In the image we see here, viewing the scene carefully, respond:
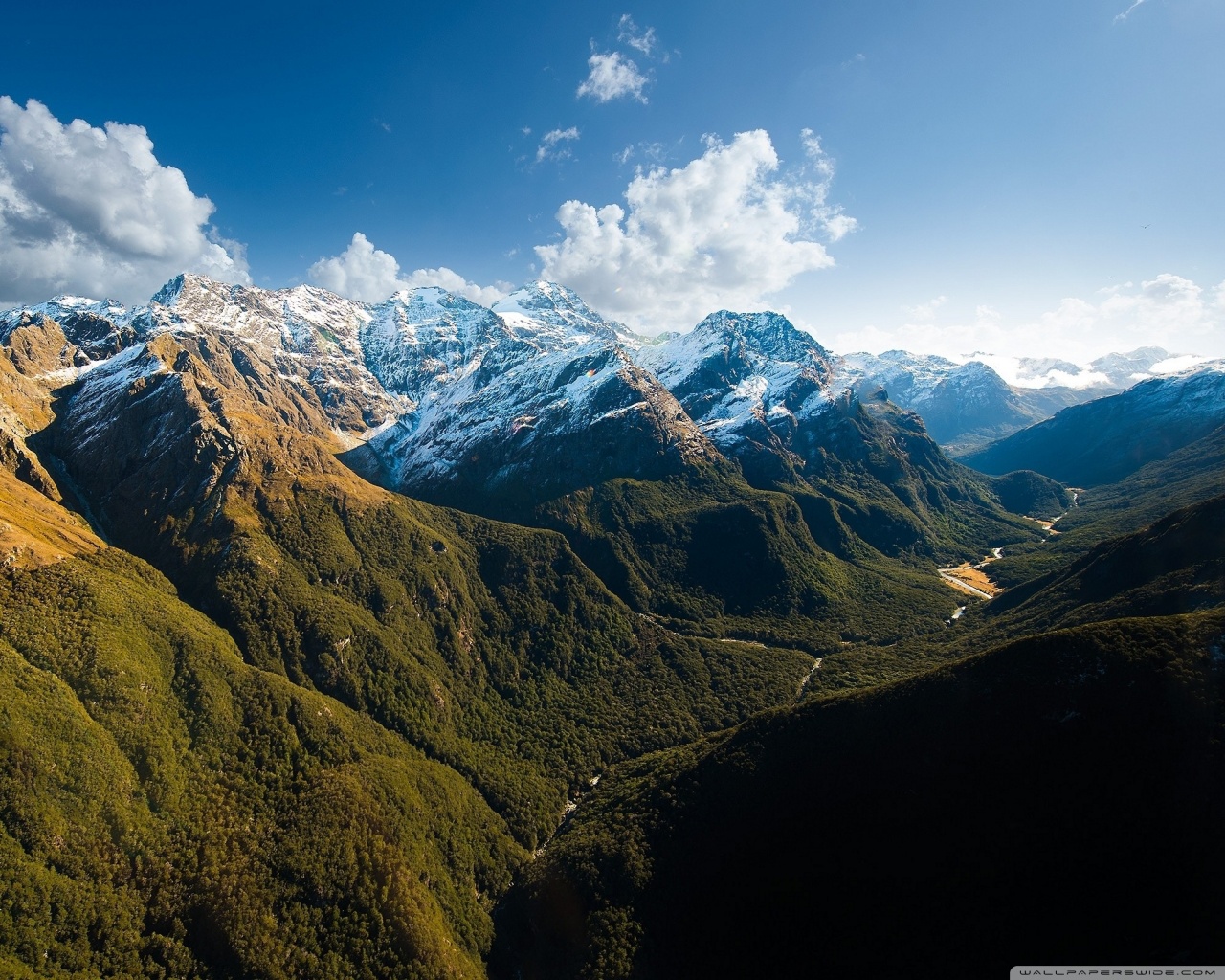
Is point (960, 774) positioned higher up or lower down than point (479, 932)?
higher up

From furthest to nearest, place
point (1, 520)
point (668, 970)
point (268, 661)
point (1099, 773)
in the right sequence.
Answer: point (268, 661)
point (1, 520)
point (668, 970)
point (1099, 773)

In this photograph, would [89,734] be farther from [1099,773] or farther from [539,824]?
[1099,773]

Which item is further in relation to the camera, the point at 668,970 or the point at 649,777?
the point at 649,777

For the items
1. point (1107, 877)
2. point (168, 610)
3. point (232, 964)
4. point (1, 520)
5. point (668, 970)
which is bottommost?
point (668, 970)

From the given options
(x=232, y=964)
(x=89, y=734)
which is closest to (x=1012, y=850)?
(x=232, y=964)

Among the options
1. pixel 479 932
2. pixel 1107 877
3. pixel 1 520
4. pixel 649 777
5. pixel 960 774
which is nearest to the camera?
pixel 1107 877

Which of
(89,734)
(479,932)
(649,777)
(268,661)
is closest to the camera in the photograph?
(89,734)

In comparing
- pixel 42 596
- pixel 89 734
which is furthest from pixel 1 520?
pixel 89 734

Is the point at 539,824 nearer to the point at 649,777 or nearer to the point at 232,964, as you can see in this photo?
the point at 649,777

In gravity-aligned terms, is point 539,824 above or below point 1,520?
below
